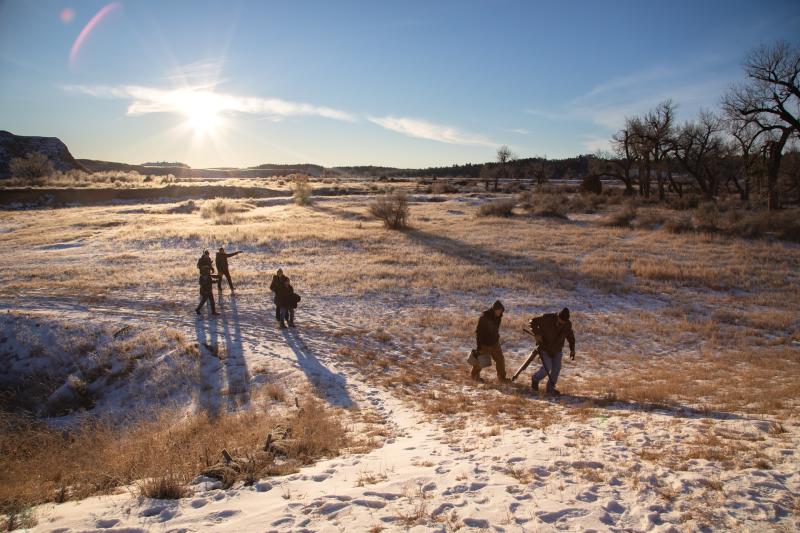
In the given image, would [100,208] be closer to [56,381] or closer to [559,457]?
[56,381]

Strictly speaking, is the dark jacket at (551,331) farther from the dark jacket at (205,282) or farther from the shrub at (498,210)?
the shrub at (498,210)

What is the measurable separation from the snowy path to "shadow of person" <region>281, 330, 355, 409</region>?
6.63 ft

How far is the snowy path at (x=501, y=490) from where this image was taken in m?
4.26

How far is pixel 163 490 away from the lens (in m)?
4.90

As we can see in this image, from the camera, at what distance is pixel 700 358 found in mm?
11078

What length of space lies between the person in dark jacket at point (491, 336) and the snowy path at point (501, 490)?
7.18ft

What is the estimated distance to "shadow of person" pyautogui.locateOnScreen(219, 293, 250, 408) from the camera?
9211 millimetres

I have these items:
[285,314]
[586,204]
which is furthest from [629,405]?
[586,204]

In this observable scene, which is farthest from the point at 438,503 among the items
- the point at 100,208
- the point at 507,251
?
the point at 100,208

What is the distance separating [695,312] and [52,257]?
28281 mm

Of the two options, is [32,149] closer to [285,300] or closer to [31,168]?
[31,168]

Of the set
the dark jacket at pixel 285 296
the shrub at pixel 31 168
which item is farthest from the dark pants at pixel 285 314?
the shrub at pixel 31 168

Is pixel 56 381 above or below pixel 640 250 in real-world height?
below

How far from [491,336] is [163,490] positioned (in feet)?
20.4
